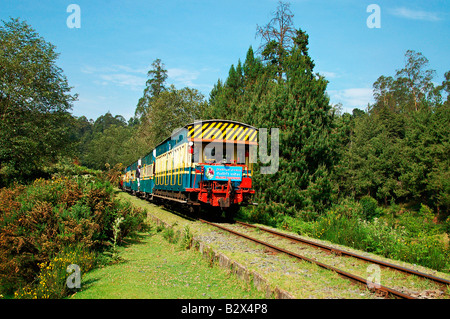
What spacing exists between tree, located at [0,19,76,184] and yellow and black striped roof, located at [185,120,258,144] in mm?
11860

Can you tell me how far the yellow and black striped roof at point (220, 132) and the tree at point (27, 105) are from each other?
11.9 meters

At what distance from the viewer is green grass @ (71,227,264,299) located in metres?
5.16

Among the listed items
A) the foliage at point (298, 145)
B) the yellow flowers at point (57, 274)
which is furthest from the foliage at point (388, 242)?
the yellow flowers at point (57, 274)

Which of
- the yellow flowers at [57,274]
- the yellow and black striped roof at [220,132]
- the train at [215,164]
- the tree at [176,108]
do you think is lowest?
the yellow flowers at [57,274]

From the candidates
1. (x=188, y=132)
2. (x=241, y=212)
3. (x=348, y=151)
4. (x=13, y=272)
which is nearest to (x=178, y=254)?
(x=13, y=272)

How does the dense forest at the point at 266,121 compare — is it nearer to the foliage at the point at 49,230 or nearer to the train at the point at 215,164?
the train at the point at 215,164

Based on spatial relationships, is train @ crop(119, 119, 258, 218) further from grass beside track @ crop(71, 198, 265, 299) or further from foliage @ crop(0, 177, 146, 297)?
grass beside track @ crop(71, 198, 265, 299)

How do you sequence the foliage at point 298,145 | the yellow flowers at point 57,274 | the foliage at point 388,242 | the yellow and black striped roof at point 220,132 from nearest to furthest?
the yellow flowers at point 57,274
the foliage at point 388,242
the yellow and black striped roof at point 220,132
the foliage at point 298,145

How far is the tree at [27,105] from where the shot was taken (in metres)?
18.9

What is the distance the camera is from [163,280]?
231 inches

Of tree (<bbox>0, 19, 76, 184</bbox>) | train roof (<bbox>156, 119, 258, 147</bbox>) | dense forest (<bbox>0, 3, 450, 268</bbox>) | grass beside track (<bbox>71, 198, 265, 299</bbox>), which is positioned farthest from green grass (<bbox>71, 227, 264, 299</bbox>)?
tree (<bbox>0, 19, 76, 184</bbox>)

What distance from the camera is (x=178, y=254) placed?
26.8 ft

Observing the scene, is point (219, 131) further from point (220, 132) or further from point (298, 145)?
point (298, 145)
